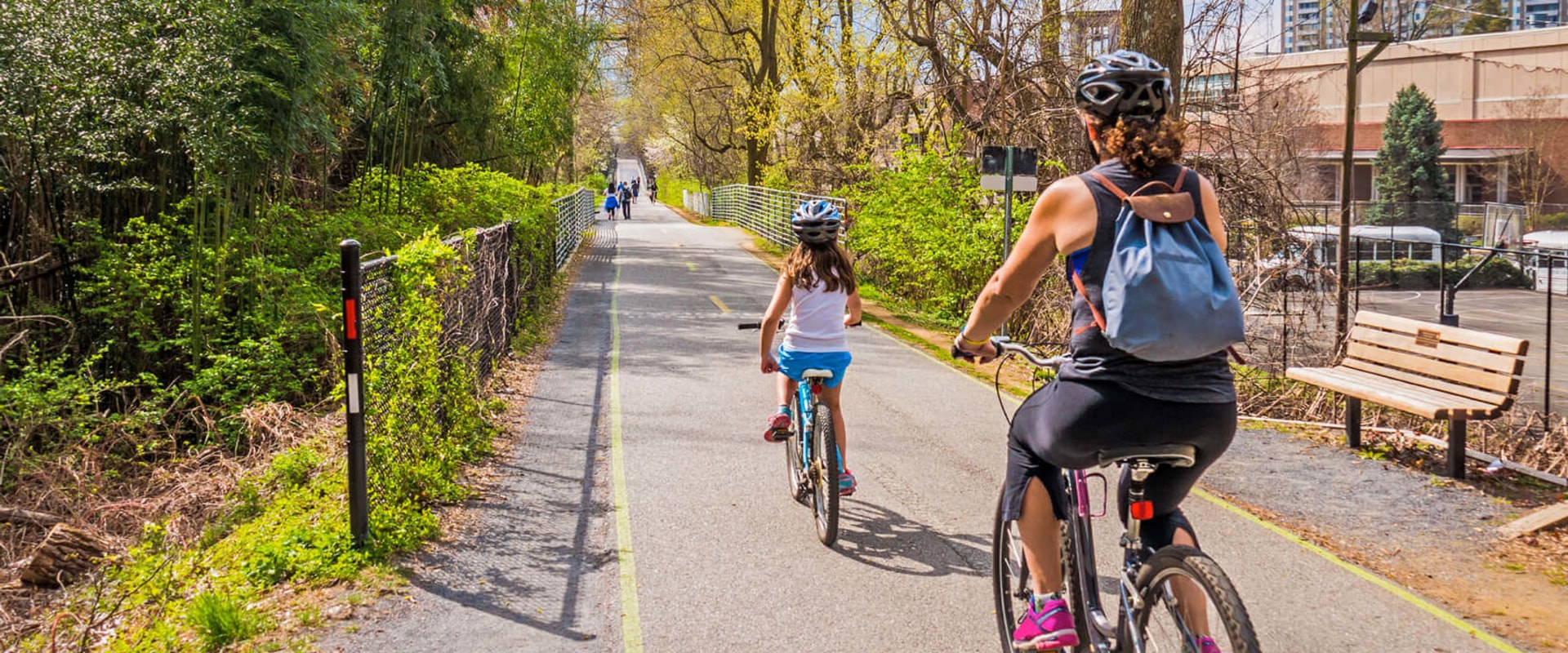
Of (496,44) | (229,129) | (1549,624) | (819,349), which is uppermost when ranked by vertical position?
(496,44)

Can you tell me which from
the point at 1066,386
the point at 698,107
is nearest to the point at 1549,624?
the point at 1066,386

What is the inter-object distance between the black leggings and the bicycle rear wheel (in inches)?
102

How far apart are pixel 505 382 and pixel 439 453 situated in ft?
14.1

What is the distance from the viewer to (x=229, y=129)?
11953 millimetres

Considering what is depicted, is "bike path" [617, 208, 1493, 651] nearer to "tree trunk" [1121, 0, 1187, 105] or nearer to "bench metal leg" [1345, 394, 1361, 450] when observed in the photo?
"bench metal leg" [1345, 394, 1361, 450]

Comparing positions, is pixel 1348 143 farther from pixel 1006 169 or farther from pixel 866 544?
pixel 866 544

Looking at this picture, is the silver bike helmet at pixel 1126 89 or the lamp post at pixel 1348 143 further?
the lamp post at pixel 1348 143

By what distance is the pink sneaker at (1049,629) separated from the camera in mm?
3594

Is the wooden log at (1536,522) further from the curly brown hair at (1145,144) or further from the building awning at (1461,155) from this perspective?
the building awning at (1461,155)

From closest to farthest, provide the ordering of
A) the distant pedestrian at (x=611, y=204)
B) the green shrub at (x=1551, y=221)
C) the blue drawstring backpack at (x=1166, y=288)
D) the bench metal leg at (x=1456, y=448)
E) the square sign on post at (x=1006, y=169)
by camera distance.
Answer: the blue drawstring backpack at (x=1166, y=288), the bench metal leg at (x=1456, y=448), the square sign on post at (x=1006, y=169), the green shrub at (x=1551, y=221), the distant pedestrian at (x=611, y=204)

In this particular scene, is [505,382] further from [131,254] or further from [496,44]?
[496,44]

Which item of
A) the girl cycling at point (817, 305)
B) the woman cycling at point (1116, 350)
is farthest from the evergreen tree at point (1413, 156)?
the woman cycling at point (1116, 350)

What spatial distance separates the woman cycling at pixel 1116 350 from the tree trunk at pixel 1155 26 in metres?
Result: 9.53

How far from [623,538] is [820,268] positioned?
1852 millimetres
